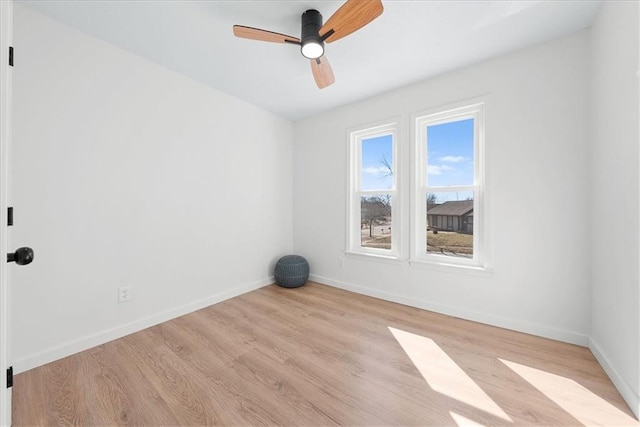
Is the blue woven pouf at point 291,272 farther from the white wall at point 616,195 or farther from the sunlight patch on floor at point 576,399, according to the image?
Answer: the white wall at point 616,195

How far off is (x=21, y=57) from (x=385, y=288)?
142 inches

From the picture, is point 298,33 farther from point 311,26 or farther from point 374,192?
point 374,192

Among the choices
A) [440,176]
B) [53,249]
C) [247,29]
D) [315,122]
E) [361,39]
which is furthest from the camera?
[315,122]

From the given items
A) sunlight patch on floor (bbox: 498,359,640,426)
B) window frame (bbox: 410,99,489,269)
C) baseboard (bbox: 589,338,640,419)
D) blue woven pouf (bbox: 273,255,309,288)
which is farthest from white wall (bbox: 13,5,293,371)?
baseboard (bbox: 589,338,640,419)

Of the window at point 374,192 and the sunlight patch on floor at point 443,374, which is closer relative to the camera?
the sunlight patch on floor at point 443,374

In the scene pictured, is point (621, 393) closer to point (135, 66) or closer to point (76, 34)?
point (135, 66)

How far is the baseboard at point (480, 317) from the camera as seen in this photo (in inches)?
78.8

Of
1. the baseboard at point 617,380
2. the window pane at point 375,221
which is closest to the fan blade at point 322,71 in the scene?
the window pane at point 375,221

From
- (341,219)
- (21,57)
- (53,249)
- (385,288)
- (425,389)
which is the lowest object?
(425,389)

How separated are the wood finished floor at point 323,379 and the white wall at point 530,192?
0.85 feet

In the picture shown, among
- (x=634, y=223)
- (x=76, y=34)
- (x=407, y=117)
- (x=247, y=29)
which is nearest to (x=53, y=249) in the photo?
(x=76, y=34)

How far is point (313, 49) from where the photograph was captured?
1.82 m

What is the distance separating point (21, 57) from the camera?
170 centimetres

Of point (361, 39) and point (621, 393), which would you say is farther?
point (361, 39)
